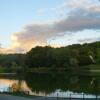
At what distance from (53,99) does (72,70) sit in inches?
5981

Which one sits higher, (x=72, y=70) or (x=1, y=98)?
(x=72, y=70)

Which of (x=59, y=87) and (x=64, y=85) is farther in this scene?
(x=64, y=85)

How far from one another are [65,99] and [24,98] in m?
5.17

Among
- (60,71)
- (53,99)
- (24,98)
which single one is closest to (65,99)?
(53,99)

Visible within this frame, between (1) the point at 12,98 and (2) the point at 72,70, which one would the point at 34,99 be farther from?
(2) the point at 72,70

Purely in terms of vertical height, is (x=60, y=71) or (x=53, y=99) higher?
(x=60, y=71)

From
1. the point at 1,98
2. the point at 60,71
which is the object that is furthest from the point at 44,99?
the point at 60,71

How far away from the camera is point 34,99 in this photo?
48219 millimetres

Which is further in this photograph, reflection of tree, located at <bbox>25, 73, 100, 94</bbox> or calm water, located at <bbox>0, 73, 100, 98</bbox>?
reflection of tree, located at <bbox>25, 73, 100, 94</bbox>

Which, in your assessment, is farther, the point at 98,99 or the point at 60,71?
the point at 60,71

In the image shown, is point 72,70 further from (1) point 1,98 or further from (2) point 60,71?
(1) point 1,98

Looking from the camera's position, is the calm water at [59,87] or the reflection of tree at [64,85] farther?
the reflection of tree at [64,85]

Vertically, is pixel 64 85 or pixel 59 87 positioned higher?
pixel 64 85

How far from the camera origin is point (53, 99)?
4831 centimetres
